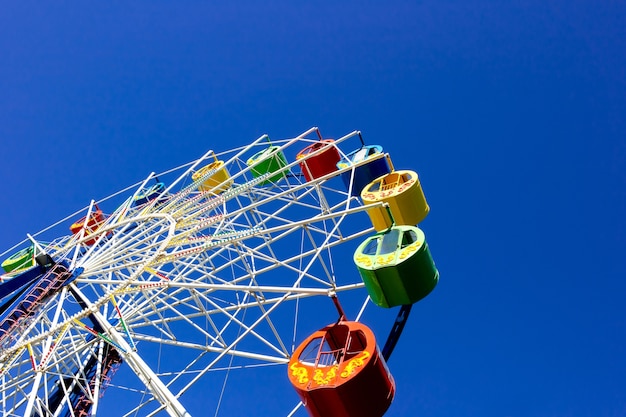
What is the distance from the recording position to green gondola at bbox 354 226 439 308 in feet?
34.8

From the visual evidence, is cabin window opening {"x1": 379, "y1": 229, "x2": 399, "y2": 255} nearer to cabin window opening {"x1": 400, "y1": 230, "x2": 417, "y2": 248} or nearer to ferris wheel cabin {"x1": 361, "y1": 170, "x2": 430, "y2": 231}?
cabin window opening {"x1": 400, "y1": 230, "x2": 417, "y2": 248}

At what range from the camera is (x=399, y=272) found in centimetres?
1053

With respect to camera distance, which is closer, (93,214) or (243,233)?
(243,233)

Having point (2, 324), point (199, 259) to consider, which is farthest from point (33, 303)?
point (199, 259)

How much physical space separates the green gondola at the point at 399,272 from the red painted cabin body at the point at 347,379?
929 mm

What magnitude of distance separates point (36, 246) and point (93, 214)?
5.26m

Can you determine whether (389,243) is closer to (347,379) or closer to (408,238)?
(408,238)

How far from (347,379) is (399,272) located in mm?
2380

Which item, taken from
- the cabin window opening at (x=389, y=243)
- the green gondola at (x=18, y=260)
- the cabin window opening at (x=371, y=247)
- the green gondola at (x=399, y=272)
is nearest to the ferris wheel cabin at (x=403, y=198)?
the cabin window opening at (x=371, y=247)

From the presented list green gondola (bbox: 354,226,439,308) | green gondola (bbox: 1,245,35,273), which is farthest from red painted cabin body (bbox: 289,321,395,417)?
green gondola (bbox: 1,245,35,273)

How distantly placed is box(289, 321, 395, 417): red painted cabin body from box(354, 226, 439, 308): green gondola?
0.93 meters

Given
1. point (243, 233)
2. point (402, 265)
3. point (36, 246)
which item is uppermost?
point (36, 246)

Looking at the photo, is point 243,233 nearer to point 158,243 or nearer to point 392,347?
point 158,243

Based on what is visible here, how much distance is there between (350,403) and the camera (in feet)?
29.8
